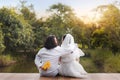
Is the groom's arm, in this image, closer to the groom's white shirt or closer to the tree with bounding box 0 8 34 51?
the groom's white shirt

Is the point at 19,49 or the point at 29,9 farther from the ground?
the point at 29,9

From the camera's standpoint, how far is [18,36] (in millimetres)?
10562

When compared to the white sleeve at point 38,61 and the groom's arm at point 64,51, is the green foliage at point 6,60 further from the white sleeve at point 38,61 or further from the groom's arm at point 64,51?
the groom's arm at point 64,51

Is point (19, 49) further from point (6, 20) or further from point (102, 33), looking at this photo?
point (102, 33)

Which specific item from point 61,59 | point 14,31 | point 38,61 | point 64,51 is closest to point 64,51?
point 64,51

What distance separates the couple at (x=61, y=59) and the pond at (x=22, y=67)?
3733mm

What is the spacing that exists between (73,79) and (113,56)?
14.1 ft

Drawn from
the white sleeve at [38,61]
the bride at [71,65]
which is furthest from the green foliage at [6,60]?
the bride at [71,65]

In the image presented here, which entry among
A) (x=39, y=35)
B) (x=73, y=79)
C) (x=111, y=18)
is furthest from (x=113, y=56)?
(x=73, y=79)

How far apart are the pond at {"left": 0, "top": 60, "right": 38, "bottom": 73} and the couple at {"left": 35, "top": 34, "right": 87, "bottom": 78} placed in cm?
373

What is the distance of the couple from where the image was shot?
6754 millimetres

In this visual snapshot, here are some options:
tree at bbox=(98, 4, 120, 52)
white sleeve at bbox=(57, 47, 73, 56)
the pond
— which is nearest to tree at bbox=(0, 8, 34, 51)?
the pond

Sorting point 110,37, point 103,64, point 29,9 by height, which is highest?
point 29,9

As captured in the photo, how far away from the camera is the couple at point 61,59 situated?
6.75m
